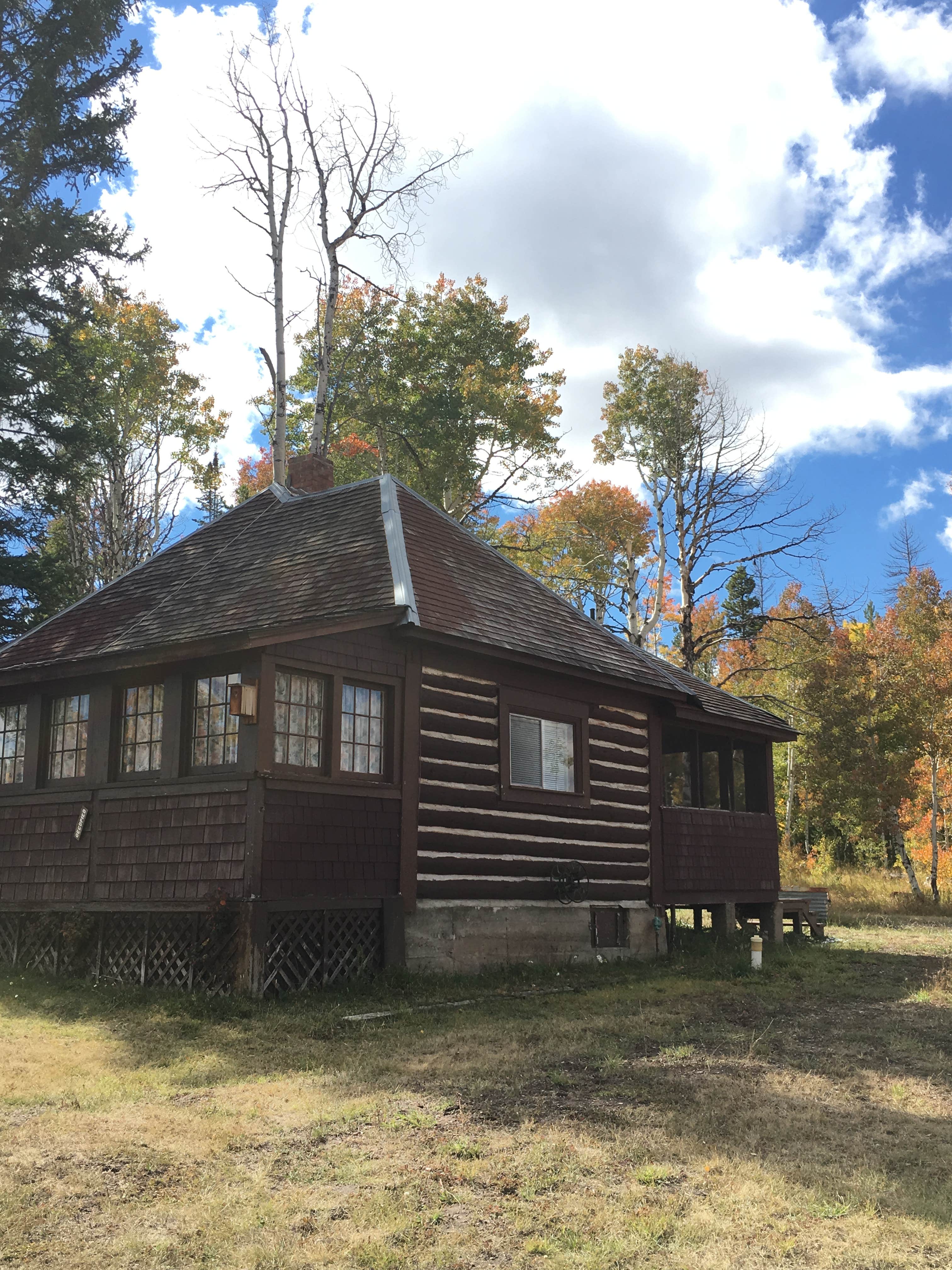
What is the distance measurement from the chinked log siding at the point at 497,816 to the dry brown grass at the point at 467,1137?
2489 millimetres

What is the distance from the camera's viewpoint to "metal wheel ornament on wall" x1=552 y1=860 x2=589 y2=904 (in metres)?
15.4

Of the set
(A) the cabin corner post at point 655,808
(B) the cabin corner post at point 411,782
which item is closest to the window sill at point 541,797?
(B) the cabin corner post at point 411,782

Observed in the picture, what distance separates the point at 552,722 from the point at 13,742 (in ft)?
24.6

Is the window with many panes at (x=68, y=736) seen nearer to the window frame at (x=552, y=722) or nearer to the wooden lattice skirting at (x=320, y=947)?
the wooden lattice skirting at (x=320, y=947)

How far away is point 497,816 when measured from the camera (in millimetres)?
14758

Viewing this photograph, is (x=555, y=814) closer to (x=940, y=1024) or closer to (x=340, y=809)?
(x=340, y=809)

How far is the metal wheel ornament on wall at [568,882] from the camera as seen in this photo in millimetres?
15430

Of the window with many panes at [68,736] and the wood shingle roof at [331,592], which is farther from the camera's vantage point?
the window with many panes at [68,736]

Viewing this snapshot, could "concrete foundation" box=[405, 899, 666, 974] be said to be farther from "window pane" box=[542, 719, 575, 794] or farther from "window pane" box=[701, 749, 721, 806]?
"window pane" box=[701, 749, 721, 806]

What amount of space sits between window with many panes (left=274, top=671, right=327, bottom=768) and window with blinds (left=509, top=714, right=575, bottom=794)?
336 cm

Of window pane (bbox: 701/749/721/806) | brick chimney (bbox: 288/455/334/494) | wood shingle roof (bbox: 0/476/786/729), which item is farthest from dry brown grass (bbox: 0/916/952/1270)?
brick chimney (bbox: 288/455/334/494)

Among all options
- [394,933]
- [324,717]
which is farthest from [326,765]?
[394,933]

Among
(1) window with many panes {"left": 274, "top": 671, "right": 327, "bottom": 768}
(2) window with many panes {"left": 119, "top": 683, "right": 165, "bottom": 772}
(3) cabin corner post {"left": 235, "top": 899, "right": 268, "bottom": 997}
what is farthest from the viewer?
(2) window with many panes {"left": 119, "top": 683, "right": 165, "bottom": 772}

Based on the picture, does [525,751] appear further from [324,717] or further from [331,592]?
[331,592]
